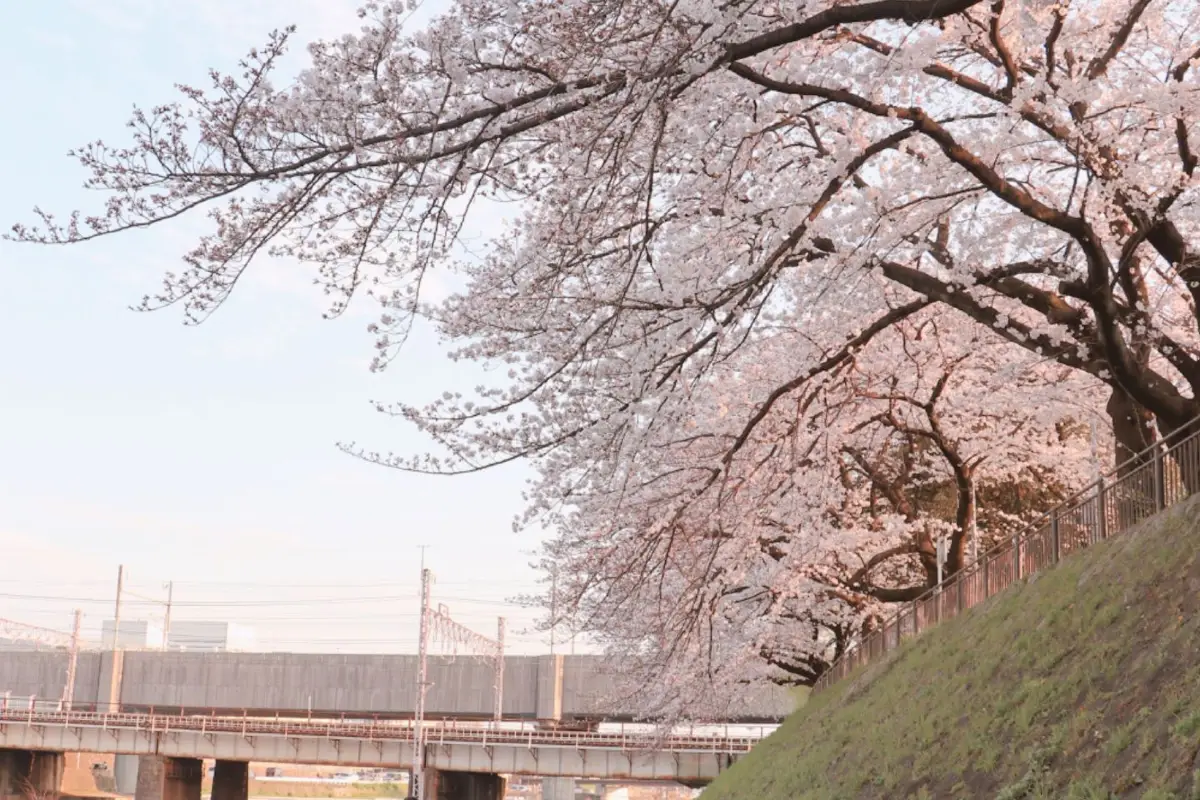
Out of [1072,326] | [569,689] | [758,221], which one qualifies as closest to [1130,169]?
[1072,326]

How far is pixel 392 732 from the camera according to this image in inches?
2110

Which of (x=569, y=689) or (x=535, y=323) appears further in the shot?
(x=569, y=689)

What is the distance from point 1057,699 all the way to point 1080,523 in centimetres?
695

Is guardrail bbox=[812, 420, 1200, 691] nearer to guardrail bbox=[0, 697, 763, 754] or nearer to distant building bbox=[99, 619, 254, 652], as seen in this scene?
guardrail bbox=[0, 697, 763, 754]

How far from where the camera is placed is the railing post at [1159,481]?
14.5 metres

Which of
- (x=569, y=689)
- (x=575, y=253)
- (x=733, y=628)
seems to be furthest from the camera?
(x=569, y=689)

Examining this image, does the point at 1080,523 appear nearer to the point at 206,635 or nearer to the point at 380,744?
the point at 380,744

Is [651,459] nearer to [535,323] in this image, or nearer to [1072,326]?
[535,323]

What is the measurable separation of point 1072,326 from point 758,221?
10.8 ft

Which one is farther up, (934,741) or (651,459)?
(651,459)

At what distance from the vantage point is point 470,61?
8.23 metres

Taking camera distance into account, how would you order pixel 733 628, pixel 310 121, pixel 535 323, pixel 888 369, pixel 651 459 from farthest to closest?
pixel 733 628 < pixel 888 369 < pixel 651 459 < pixel 535 323 < pixel 310 121

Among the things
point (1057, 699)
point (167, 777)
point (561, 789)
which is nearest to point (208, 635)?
point (561, 789)

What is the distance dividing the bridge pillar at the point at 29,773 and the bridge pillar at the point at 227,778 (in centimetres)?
796
